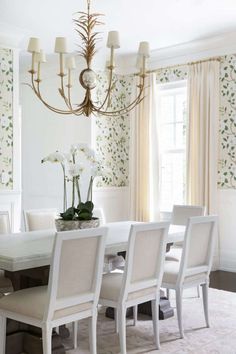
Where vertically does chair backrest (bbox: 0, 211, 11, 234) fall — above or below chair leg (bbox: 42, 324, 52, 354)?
above

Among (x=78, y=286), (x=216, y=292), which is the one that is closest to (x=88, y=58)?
(x=78, y=286)

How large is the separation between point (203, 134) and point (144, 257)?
3293mm

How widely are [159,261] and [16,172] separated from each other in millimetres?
3000

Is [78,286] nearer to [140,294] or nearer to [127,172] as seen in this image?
[140,294]

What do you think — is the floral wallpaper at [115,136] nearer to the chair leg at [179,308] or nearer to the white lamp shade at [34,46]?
the white lamp shade at [34,46]

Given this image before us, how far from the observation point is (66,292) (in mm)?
2889

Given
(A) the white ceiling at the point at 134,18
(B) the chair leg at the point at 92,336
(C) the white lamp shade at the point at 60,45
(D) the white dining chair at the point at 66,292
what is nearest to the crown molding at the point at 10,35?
(A) the white ceiling at the point at 134,18

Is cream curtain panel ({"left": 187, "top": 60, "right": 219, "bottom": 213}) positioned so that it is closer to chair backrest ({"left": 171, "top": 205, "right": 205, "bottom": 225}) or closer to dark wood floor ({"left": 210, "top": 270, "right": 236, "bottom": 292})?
dark wood floor ({"left": 210, "top": 270, "right": 236, "bottom": 292})

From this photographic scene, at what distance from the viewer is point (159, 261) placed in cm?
349

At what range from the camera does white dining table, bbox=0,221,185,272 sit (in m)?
2.97

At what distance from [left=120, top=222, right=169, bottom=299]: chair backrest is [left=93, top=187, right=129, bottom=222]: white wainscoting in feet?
11.9

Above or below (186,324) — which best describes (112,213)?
above

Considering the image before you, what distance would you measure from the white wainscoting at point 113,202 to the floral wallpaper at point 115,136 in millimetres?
95

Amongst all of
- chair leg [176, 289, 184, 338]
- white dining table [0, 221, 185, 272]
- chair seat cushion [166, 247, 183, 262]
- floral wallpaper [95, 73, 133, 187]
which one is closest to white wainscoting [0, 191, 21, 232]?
floral wallpaper [95, 73, 133, 187]
